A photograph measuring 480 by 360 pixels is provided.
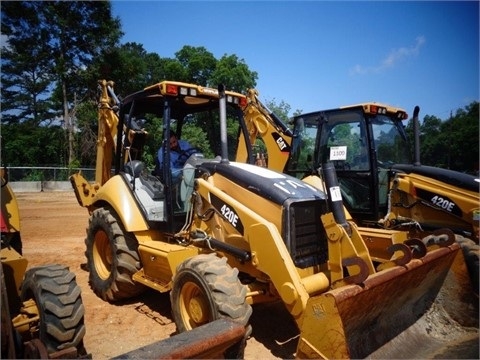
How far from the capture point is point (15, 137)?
27016 mm

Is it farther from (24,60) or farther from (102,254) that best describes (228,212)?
(24,60)

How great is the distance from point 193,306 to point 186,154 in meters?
2.27

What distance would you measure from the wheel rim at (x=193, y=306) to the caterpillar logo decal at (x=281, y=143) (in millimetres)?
4313

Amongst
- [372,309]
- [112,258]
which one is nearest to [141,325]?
[112,258]

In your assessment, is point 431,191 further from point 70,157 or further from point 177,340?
point 70,157

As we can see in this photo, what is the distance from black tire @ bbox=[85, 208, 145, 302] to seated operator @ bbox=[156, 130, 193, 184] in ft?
3.28

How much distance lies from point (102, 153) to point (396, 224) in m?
5.19

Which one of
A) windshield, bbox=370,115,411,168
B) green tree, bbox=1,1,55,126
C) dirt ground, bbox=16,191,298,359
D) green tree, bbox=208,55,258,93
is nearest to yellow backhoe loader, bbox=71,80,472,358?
dirt ground, bbox=16,191,298,359

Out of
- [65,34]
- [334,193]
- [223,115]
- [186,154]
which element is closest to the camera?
[334,193]

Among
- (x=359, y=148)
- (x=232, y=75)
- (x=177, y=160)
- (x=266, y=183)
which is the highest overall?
(x=232, y=75)

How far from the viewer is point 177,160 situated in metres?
4.98

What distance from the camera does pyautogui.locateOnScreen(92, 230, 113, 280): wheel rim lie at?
17.6 feet

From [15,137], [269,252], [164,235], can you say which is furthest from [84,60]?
[269,252]

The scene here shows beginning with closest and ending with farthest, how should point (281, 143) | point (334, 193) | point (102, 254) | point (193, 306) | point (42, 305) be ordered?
point (42, 305), point (334, 193), point (193, 306), point (102, 254), point (281, 143)
